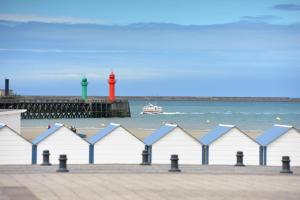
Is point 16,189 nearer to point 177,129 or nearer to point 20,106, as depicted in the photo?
point 177,129

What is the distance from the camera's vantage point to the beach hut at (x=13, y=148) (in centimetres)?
2848

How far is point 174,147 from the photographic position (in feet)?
97.4

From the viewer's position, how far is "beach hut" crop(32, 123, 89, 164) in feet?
95.8

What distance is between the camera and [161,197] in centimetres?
2031

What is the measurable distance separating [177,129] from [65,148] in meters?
3.74

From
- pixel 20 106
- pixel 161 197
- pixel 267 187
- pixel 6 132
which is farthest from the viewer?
pixel 20 106

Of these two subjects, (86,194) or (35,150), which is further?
(35,150)

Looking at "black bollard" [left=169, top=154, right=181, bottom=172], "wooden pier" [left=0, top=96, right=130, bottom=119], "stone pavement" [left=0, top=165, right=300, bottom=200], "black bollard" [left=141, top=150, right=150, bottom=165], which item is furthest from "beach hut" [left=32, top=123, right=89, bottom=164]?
"wooden pier" [left=0, top=96, right=130, bottom=119]

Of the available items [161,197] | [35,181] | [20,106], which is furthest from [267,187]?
[20,106]

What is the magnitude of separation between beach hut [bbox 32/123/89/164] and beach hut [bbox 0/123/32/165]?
0.28 meters

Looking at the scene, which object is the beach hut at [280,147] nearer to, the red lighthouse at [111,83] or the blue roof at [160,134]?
the blue roof at [160,134]

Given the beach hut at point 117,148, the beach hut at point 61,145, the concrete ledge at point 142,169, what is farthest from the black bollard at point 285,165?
the beach hut at point 61,145

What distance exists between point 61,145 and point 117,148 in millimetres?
1858

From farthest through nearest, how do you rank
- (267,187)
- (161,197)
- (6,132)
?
(6,132)
(267,187)
(161,197)
